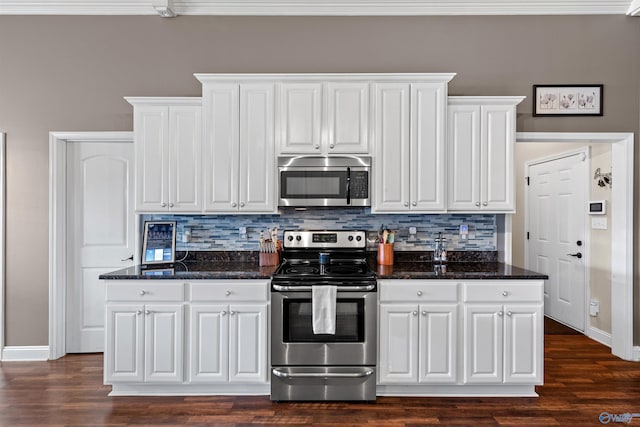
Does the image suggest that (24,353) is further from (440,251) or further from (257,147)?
(440,251)

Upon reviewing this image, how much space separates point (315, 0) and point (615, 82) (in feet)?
9.51

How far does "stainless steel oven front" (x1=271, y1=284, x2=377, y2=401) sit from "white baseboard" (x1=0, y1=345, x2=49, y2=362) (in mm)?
2378

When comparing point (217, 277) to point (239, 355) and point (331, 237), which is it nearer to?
point (239, 355)

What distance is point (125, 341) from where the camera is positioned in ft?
9.73

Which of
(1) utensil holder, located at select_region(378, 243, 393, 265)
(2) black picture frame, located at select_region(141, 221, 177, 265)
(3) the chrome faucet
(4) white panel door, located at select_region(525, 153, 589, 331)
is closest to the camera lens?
(2) black picture frame, located at select_region(141, 221, 177, 265)

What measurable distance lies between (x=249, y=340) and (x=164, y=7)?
2.97 metres

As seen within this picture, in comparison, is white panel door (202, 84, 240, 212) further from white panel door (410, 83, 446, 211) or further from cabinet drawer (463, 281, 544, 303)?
cabinet drawer (463, 281, 544, 303)

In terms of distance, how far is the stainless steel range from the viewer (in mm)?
2908

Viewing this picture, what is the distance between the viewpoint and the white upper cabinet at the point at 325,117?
328 centimetres

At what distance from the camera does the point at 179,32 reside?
3.73 meters

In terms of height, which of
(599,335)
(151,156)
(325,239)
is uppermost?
(151,156)

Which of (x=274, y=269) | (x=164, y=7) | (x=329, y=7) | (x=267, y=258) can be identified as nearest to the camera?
(x=274, y=269)

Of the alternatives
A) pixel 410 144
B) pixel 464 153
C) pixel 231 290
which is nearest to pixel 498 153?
pixel 464 153

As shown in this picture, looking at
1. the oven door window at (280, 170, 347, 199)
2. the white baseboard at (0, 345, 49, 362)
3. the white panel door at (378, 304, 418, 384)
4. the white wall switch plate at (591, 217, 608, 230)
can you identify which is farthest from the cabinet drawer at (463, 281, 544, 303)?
the white baseboard at (0, 345, 49, 362)
